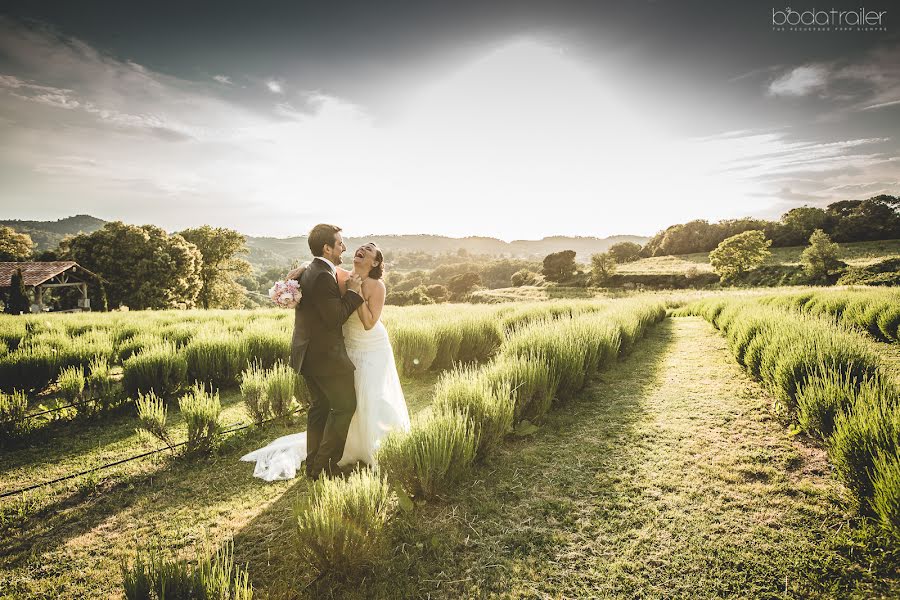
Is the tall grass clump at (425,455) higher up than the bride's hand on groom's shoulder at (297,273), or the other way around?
the bride's hand on groom's shoulder at (297,273)

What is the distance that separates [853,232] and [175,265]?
302 feet

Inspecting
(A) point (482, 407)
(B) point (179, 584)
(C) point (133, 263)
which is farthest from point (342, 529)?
(C) point (133, 263)

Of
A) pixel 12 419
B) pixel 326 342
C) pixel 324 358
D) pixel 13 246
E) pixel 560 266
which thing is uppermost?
pixel 13 246

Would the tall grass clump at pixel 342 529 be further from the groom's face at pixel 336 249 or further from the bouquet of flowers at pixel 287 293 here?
the groom's face at pixel 336 249

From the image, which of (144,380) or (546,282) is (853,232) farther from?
(144,380)

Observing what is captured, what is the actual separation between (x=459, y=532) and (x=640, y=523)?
155cm

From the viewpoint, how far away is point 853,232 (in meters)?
57.2

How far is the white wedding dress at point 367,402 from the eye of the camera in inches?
163

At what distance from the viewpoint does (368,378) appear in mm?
4156

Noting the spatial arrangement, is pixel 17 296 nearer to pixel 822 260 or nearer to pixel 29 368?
pixel 29 368

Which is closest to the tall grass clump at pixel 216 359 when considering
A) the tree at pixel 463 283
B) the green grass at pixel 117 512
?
the green grass at pixel 117 512

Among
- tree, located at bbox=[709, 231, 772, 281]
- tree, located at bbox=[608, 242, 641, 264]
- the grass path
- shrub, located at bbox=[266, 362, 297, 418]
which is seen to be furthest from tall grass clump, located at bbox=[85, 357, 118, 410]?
tree, located at bbox=[608, 242, 641, 264]

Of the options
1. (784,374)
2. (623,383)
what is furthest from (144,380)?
(784,374)

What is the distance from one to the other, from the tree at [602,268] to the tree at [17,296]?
64724mm
